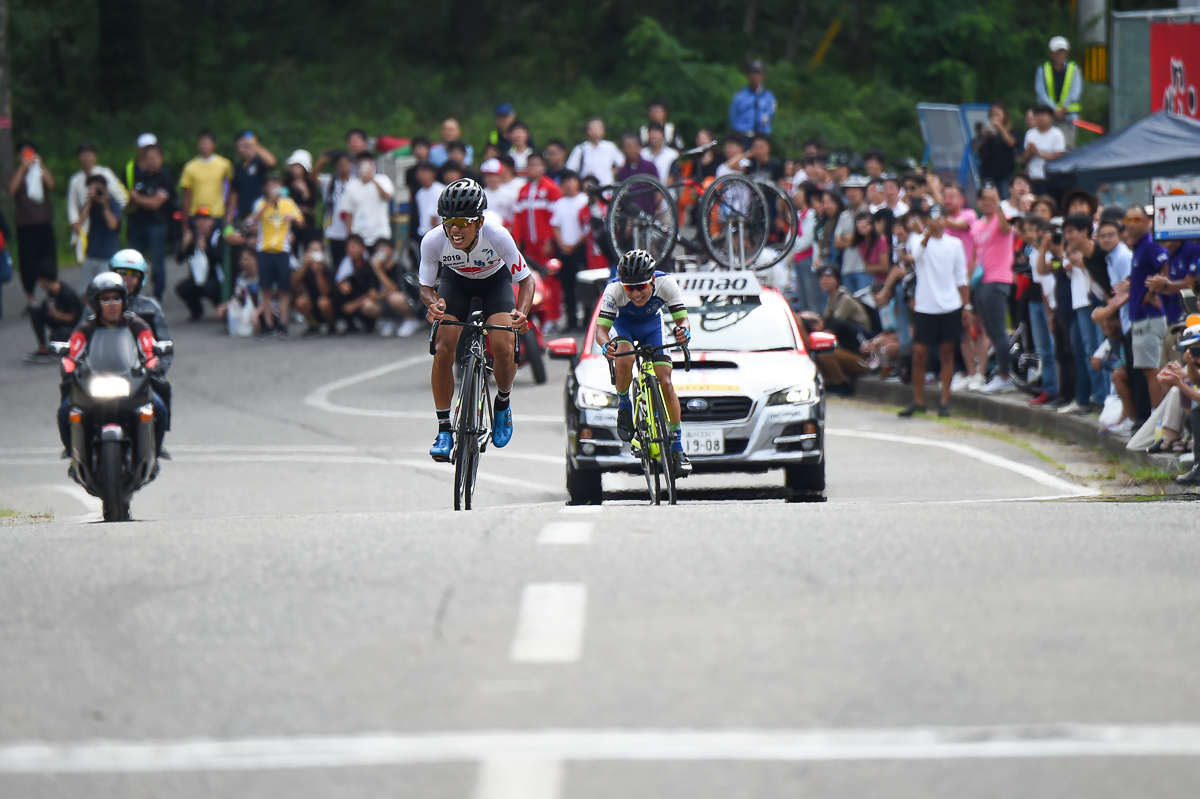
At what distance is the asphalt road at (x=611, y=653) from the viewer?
15.8ft

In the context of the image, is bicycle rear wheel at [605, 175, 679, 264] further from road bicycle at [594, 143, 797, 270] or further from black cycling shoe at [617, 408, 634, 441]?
black cycling shoe at [617, 408, 634, 441]

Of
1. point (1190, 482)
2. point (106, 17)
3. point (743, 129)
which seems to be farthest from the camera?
point (106, 17)

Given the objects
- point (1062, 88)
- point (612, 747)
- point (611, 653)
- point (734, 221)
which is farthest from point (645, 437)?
point (1062, 88)

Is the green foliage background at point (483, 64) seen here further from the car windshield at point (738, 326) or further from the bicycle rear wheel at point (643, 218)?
the car windshield at point (738, 326)

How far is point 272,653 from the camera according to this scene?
5902 millimetres

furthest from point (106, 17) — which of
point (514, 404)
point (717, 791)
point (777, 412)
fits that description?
point (717, 791)

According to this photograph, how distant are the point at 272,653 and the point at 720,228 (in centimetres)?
1083

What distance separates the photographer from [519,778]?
4.69 m

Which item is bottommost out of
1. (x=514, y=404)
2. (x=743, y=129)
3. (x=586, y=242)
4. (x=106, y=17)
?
(x=514, y=404)

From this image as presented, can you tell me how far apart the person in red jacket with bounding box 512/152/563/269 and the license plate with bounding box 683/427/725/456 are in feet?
34.1

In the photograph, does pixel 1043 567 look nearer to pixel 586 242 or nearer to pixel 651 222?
pixel 651 222

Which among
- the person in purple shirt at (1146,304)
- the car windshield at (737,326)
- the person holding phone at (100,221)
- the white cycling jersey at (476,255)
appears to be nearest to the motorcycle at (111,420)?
the white cycling jersey at (476,255)

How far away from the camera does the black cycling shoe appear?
12.0 metres

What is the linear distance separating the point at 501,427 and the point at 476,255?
1230 mm
